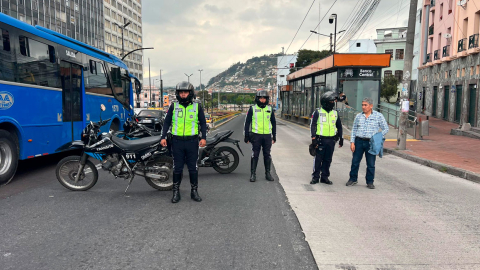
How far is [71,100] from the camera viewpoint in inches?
354

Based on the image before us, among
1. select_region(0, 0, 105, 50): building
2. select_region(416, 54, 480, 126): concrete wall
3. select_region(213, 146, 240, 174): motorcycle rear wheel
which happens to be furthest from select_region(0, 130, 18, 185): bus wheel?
select_region(0, 0, 105, 50): building

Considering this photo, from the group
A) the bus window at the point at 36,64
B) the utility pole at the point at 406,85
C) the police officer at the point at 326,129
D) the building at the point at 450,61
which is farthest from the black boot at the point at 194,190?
the building at the point at 450,61

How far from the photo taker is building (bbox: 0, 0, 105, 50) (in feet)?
161

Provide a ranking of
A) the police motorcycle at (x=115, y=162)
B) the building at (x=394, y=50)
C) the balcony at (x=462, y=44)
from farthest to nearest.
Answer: the building at (x=394, y=50), the balcony at (x=462, y=44), the police motorcycle at (x=115, y=162)

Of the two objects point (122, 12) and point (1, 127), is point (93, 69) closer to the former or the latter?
point (1, 127)

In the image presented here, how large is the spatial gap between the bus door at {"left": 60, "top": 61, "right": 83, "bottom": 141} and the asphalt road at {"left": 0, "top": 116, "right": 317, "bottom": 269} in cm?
238

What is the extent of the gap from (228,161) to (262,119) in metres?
1.35

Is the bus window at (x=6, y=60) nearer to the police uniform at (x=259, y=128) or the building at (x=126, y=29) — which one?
the police uniform at (x=259, y=128)

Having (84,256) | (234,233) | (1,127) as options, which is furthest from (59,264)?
(1,127)

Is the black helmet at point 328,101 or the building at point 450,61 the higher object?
the building at point 450,61

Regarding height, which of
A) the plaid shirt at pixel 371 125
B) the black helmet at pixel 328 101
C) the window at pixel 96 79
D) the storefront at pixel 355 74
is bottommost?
the plaid shirt at pixel 371 125

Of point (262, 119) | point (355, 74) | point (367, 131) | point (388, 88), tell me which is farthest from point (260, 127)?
point (388, 88)

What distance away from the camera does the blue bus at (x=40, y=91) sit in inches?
262

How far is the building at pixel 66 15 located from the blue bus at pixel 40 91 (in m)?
43.6
